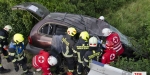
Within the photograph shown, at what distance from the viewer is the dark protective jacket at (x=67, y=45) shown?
19.9ft

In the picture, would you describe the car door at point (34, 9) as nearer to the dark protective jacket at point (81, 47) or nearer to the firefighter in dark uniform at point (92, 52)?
the dark protective jacket at point (81, 47)

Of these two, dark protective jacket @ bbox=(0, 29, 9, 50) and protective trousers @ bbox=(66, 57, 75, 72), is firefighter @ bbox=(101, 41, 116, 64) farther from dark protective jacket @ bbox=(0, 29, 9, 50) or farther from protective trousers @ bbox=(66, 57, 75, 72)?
dark protective jacket @ bbox=(0, 29, 9, 50)

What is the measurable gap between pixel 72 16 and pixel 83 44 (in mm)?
1486

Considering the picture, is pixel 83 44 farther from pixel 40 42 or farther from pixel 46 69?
pixel 40 42

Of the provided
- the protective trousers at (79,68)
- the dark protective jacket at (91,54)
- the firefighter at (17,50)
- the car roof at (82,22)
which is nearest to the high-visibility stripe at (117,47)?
the dark protective jacket at (91,54)

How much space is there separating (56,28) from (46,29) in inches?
12.2

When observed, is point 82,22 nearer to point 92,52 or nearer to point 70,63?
point 70,63

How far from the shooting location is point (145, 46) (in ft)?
20.7

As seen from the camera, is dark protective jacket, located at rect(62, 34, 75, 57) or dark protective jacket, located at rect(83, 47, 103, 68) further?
dark protective jacket, located at rect(62, 34, 75, 57)

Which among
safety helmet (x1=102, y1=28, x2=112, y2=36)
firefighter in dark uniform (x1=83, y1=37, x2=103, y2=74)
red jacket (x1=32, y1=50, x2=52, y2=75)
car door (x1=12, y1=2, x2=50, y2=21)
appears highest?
car door (x1=12, y1=2, x2=50, y2=21)

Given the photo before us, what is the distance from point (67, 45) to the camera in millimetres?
6090

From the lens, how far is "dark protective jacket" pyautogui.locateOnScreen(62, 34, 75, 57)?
6.07 m

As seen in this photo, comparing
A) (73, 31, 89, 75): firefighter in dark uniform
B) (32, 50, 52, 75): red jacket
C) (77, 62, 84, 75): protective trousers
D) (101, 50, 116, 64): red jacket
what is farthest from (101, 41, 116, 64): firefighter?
(32, 50, 52, 75): red jacket

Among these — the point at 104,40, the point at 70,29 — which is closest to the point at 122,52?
the point at 104,40
